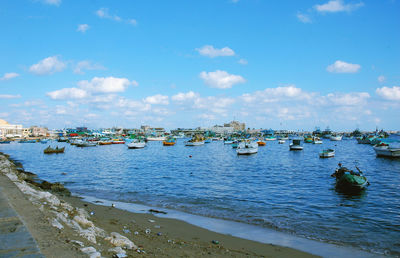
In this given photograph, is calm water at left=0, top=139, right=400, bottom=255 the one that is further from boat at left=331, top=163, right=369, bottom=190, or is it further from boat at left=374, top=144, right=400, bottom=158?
boat at left=374, top=144, right=400, bottom=158

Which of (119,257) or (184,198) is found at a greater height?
(119,257)

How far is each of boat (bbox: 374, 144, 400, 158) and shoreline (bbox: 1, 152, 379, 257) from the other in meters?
51.3

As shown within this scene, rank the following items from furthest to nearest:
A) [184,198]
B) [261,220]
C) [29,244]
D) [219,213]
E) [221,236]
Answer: [184,198] < [219,213] < [261,220] < [221,236] < [29,244]

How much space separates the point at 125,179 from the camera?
100 ft

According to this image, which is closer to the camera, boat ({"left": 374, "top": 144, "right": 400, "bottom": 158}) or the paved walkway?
the paved walkway

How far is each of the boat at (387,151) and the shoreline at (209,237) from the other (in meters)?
51.3

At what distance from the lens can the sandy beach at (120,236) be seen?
22.5 ft

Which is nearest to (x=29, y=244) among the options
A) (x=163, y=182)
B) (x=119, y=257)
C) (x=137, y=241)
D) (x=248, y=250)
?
(x=119, y=257)

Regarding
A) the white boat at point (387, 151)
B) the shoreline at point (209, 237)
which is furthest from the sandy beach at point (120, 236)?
the white boat at point (387, 151)

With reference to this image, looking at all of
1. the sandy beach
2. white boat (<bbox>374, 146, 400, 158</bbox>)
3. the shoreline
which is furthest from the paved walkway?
white boat (<bbox>374, 146, 400, 158</bbox>)

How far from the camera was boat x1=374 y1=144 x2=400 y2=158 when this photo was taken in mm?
52031

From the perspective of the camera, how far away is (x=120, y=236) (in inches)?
354

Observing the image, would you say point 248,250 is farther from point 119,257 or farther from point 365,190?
point 365,190

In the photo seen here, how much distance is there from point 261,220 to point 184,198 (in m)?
7.24
